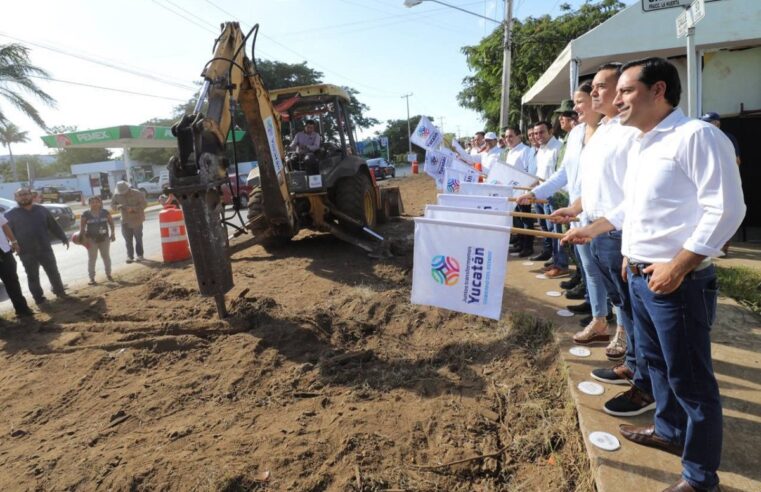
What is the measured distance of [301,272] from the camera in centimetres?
667

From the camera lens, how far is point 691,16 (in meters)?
3.73

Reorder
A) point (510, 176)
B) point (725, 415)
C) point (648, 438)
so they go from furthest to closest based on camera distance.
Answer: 1. point (510, 176)
2. point (725, 415)
3. point (648, 438)

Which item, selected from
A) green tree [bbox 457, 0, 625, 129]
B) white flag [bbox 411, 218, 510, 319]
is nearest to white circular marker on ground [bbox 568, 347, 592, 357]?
white flag [bbox 411, 218, 510, 319]

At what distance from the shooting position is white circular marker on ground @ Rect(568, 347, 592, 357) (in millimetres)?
3320

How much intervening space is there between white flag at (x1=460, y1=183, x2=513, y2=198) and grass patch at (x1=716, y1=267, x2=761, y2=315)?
2.31 meters

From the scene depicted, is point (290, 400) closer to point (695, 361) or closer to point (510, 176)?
point (695, 361)

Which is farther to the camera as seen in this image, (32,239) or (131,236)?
(131,236)

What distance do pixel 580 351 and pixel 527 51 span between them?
18.9 metres

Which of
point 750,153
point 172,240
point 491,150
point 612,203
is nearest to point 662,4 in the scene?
point 612,203

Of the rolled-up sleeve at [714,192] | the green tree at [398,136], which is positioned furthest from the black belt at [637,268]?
the green tree at [398,136]

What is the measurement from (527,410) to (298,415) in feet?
4.72

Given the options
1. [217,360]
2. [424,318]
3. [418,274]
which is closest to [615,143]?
[418,274]

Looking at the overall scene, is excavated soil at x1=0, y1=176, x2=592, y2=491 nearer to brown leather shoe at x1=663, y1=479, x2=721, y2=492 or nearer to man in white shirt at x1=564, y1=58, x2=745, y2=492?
brown leather shoe at x1=663, y1=479, x2=721, y2=492

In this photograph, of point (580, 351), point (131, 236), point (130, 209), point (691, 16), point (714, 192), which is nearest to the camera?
point (714, 192)
